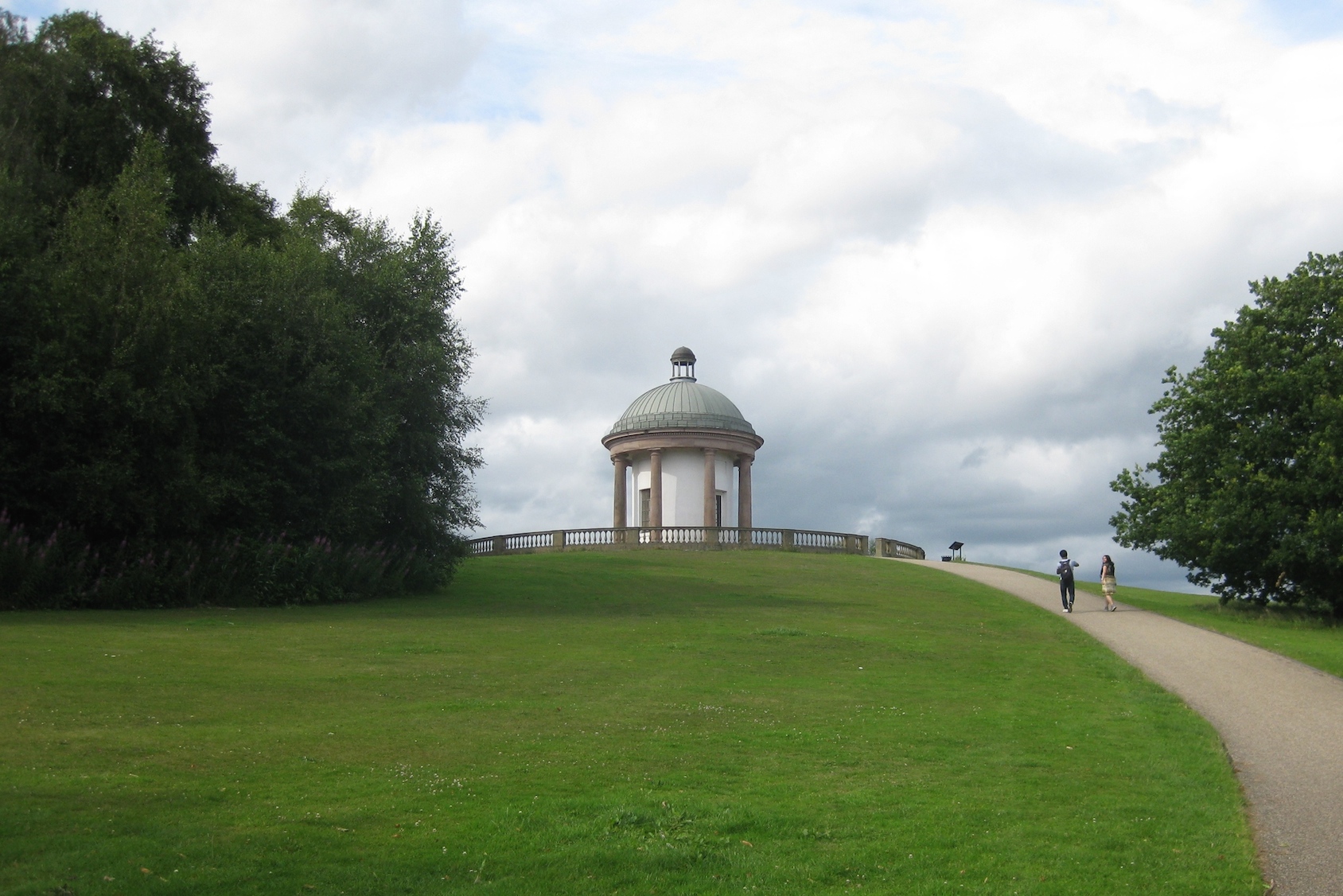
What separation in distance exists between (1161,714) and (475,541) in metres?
38.2

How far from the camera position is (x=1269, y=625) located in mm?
28000

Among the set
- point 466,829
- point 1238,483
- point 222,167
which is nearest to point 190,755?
point 466,829

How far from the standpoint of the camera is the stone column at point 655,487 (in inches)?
2197

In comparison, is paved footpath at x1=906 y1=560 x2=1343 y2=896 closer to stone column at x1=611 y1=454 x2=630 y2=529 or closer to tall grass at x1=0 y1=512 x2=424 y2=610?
tall grass at x1=0 y1=512 x2=424 y2=610

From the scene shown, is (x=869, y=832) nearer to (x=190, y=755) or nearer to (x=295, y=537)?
(x=190, y=755)

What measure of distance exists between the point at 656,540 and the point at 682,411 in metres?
9.21

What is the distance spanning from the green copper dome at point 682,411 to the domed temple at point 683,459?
1.6 inches

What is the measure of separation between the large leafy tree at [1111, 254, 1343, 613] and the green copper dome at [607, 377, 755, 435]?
87.8ft

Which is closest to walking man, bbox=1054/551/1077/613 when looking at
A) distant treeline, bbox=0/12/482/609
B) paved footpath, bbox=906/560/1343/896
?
paved footpath, bbox=906/560/1343/896

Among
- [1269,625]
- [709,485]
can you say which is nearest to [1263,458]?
[1269,625]

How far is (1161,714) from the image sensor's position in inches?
596

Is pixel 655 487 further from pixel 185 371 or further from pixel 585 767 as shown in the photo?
pixel 585 767

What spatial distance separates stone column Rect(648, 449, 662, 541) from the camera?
55.8m

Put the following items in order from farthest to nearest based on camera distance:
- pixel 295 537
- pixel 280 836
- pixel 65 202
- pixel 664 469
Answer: pixel 664 469
pixel 65 202
pixel 295 537
pixel 280 836
